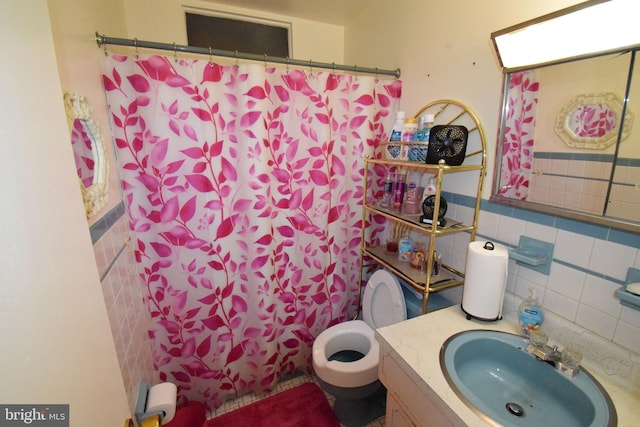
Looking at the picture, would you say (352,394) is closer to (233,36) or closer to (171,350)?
(171,350)

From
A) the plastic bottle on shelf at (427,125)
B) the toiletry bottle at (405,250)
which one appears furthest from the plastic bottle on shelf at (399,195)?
the plastic bottle on shelf at (427,125)

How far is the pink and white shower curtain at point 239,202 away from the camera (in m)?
1.32

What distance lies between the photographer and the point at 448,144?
4.06 ft

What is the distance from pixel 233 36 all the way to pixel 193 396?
2286mm

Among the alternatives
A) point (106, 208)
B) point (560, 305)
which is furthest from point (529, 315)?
point (106, 208)

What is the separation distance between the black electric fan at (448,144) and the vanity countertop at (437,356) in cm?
66

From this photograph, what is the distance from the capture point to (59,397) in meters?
0.40

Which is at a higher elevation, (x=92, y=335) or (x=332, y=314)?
(x=92, y=335)

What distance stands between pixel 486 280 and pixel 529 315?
0.18m

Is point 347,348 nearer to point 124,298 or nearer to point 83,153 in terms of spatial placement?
point 124,298

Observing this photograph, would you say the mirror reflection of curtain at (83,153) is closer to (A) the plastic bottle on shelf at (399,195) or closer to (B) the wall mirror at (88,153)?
(B) the wall mirror at (88,153)

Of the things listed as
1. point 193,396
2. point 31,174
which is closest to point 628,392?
point 31,174

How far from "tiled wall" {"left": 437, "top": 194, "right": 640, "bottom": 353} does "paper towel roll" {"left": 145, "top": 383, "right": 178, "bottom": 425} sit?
1.41 meters

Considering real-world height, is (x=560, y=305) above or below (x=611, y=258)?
below
